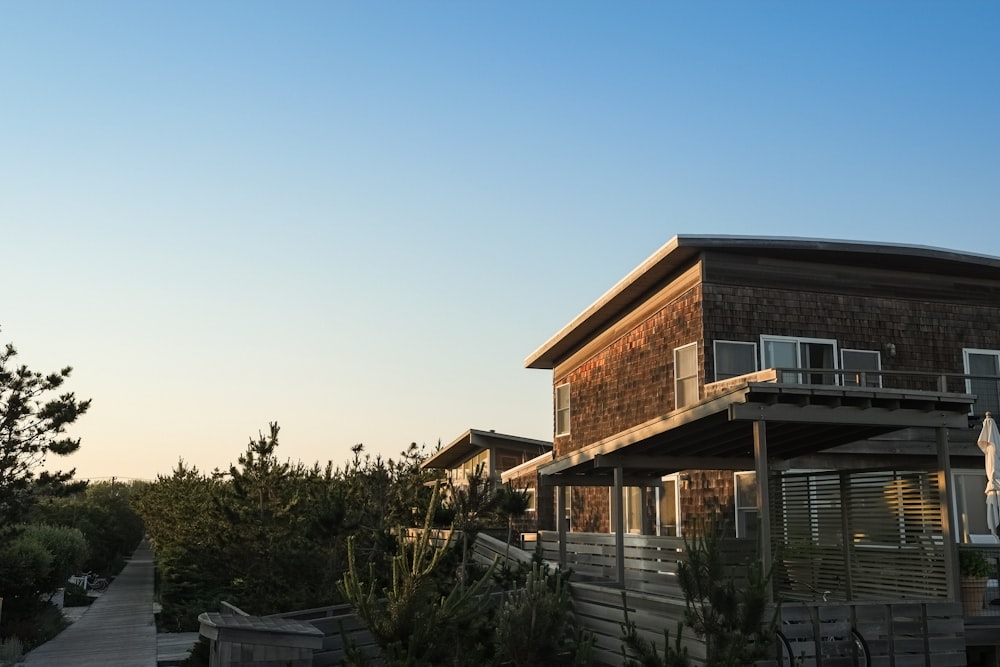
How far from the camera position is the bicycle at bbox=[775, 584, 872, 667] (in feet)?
34.7

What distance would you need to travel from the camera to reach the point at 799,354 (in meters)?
18.6

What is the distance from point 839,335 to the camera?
18.8m

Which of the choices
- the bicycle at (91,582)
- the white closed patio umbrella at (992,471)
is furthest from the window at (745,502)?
the bicycle at (91,582)

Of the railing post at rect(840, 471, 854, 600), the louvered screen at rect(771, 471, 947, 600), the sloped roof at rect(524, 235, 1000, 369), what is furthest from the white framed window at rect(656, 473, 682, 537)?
the railing post at rect(840, 471, 854, 600)

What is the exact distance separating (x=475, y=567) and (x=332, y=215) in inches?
376

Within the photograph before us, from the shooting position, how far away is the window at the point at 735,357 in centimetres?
1833

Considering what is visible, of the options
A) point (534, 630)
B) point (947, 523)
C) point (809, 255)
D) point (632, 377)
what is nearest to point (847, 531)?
point (947, 523)

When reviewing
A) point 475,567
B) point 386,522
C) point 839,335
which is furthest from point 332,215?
point 839,335

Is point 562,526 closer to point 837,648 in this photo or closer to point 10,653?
point 837,648

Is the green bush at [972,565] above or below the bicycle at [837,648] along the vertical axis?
above

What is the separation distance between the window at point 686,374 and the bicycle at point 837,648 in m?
8.06

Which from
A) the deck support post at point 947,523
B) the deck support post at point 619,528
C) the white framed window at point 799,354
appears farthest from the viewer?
the white framed window at point 799,354

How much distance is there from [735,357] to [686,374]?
1136 millimetres

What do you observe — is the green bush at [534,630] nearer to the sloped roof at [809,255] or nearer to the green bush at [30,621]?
the sloped roof at [809,255]
